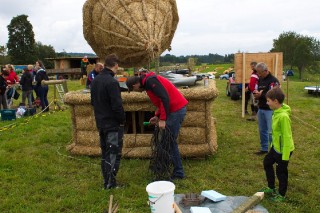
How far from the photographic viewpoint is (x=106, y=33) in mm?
5688

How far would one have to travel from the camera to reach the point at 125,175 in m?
5.11

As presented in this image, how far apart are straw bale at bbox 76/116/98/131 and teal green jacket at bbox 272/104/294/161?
323cm

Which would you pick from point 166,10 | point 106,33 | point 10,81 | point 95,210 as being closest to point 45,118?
point 10,81

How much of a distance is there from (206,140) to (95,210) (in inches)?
97.3

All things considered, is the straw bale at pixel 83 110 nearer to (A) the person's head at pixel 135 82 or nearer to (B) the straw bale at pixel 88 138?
(B) the straw bale at pixel 88 138

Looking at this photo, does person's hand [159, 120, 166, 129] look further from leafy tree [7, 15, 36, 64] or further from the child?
leafy tree [7, 15, 36, 64]

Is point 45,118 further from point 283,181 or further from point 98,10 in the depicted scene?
point 283,181

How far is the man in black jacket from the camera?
4.29 metres

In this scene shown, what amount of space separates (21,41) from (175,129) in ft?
169

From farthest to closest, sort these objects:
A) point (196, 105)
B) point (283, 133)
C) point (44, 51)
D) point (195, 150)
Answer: point (44, 51) < point (195, 150) < point (196, 105) < point (283, 133)

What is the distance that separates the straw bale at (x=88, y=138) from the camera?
19.6ft

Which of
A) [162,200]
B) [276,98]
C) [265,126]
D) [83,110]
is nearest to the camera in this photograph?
[162,200]

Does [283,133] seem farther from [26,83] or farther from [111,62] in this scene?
[26,83]

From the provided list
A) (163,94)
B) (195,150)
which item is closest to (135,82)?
(163,94)
